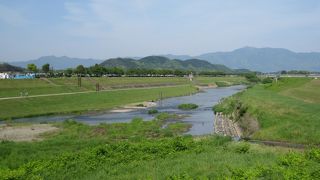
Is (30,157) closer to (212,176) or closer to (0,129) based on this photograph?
(212,176)

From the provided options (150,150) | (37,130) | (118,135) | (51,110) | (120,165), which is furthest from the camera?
(51,110)

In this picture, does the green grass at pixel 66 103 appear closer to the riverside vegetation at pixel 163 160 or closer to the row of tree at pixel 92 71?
the riverside vegetation at pixel 163 160

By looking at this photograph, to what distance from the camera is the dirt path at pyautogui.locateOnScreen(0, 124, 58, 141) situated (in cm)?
3761

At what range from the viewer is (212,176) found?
A: 16.7 m

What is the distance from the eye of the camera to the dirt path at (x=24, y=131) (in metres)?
37.6

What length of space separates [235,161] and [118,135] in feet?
63.7

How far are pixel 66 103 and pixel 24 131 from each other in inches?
1190

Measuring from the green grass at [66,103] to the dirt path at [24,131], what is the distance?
12.7 m

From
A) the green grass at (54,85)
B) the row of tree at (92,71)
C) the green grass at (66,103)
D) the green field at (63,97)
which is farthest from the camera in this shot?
the row of tree at (92,71)

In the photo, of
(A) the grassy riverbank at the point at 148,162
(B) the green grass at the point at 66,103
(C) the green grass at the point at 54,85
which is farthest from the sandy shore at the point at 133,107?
(A) the grassy riverbank at the point at 148,162

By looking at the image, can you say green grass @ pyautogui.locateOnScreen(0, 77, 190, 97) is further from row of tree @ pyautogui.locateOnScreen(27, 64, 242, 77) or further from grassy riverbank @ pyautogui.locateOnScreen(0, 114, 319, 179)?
grassy riverbank @ pyautogui.locateOnScreen(0, 114, 319, 179)

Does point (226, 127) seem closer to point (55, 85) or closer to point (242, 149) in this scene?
point (242, 149)

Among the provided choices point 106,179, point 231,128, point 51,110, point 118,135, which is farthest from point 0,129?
point 106,179

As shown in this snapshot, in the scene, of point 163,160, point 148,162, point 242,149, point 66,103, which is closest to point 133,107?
point 66,103
